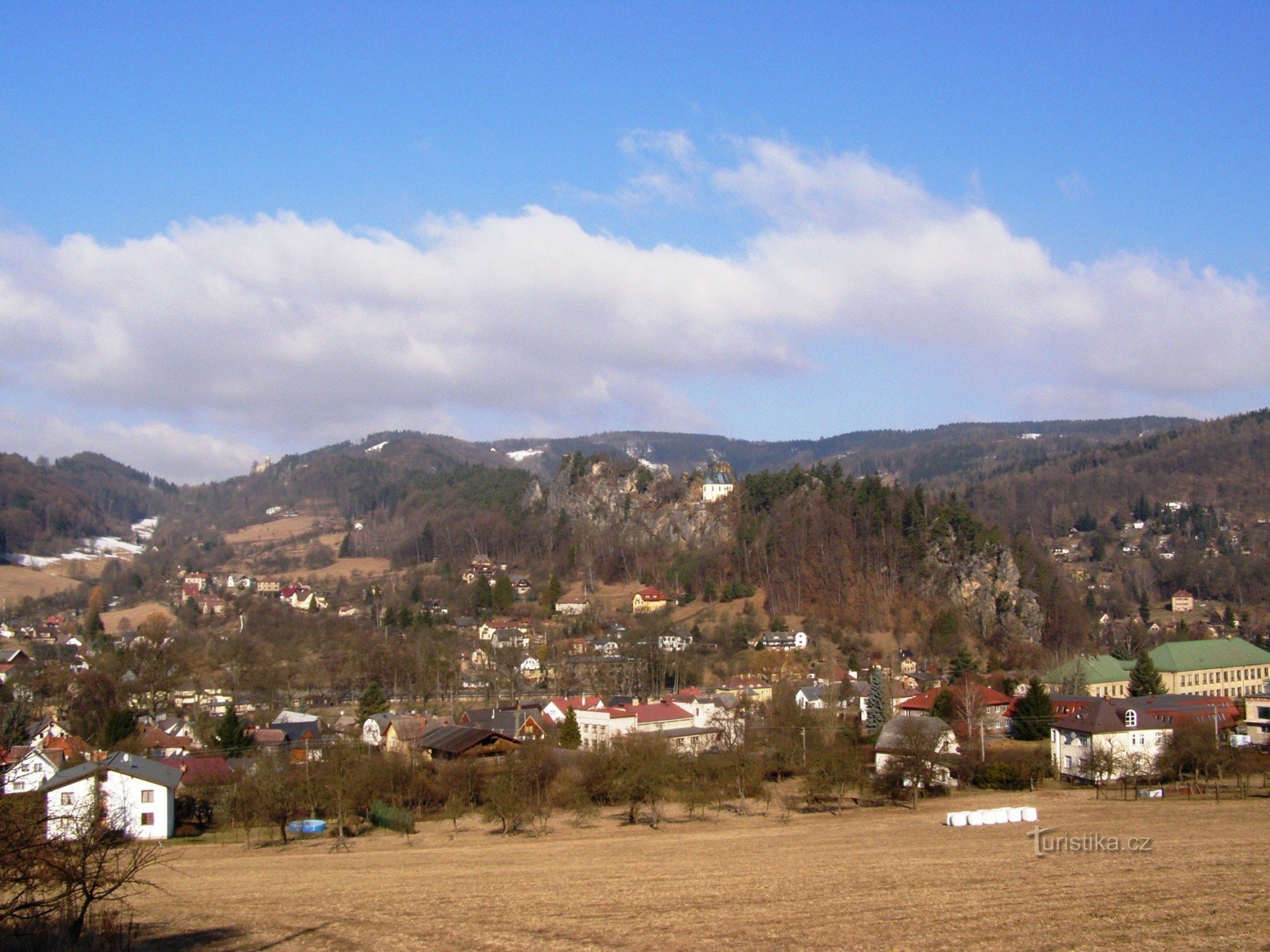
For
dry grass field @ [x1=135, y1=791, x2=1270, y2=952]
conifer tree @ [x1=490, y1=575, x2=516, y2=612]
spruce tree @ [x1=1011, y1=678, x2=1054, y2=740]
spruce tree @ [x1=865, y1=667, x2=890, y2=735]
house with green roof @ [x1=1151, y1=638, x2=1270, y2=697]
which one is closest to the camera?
dry grass field @ [x1=135, y1=791, x2=1270, y2=952]

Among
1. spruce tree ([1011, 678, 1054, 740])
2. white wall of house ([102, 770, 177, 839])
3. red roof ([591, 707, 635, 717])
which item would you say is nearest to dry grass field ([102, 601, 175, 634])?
red roof ([591, 707, 635, 717])

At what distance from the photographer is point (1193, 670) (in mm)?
67500

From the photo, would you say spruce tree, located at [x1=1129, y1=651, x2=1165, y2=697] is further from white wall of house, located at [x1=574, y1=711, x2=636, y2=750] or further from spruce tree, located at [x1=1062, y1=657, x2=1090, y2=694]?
white wall of house, located at [x1=574, y1=711, x2=636, y2=750]

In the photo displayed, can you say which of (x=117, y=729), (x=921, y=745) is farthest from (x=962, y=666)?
(x=117, y=729)

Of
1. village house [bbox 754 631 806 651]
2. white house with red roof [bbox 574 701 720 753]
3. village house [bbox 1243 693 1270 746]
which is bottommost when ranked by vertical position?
village house [bbox 1243 693 1270 746]

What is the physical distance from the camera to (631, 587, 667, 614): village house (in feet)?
311

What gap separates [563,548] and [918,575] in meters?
45.2

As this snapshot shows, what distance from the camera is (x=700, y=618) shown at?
284ft

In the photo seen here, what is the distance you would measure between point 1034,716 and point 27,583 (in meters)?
141

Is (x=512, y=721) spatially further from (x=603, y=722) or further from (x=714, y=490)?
(x=714, y=490)

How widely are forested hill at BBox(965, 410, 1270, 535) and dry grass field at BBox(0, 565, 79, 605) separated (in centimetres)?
13708

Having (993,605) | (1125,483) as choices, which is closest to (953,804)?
(993,605)

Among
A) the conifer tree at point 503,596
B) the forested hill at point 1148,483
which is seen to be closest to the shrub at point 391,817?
the conifer tree at point 503,596

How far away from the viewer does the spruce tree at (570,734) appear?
50.0m
